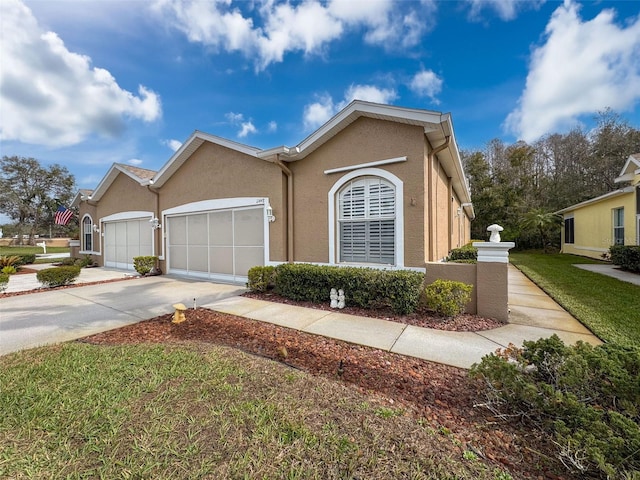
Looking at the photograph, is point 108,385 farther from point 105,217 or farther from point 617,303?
point 105,217

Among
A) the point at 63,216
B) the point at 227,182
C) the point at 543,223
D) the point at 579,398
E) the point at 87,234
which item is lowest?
the point at 579,398

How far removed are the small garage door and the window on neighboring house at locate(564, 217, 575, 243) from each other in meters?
27.5

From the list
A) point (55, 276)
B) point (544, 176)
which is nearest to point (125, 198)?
point (55, 276)

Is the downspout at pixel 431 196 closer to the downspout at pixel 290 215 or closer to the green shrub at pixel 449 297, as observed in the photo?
the green shrub at pixel 449 297

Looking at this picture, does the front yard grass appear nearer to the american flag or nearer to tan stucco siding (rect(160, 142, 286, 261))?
tan stucco siding (rect(160, 142, 286, 261))

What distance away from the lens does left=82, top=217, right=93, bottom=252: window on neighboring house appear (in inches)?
664

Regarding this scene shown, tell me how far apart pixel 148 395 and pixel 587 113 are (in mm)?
36323

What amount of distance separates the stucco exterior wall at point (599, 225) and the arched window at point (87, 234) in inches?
1157

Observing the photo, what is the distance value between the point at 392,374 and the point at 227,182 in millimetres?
8661

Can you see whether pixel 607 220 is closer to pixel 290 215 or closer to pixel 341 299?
pixel 341 299

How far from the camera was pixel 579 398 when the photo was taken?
2.43 m

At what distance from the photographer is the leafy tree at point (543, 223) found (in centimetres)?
2127

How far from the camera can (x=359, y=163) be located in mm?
7113

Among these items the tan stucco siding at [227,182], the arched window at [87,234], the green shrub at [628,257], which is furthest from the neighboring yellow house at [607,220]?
the arched window at [87,234]
